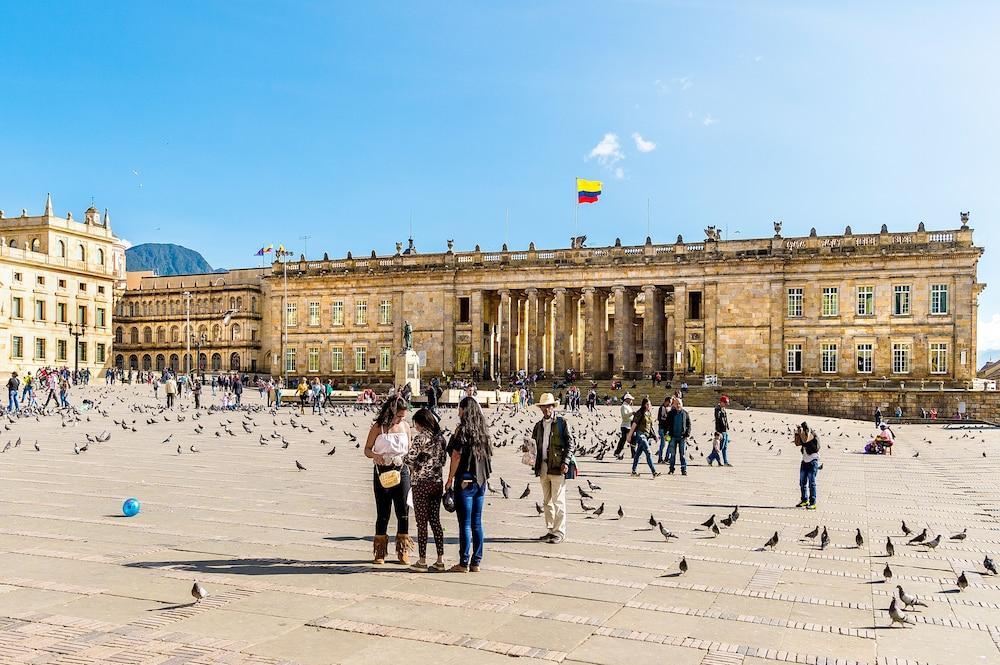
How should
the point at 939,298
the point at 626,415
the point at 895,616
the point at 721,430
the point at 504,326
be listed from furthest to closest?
the point at 504,326, the point at 939,298, the point at 721,430, the point at 626,415, the point at 895,616

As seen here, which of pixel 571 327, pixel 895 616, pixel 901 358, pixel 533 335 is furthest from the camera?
pixel 571 327

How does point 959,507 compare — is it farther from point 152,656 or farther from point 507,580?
point 152,656

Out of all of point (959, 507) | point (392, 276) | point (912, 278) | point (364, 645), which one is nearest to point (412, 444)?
point (364, 645)

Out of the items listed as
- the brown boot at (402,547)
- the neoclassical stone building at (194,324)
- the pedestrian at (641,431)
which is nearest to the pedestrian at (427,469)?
the brown boot at (402,547)

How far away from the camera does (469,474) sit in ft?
30.8

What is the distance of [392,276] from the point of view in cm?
6800

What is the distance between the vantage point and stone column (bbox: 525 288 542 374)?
2557 inches

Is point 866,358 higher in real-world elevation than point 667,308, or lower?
lower

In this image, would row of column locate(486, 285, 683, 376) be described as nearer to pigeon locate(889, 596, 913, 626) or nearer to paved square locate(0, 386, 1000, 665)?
paved square locate(0, 386, 1000, 665)

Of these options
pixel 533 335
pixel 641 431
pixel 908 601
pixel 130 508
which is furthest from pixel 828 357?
pixel 908 601

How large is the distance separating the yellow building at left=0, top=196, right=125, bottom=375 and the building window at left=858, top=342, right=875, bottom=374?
55535 mm

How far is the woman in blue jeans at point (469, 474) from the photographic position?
30.8 ft

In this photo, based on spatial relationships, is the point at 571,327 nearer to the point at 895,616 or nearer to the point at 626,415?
the point at 626,415

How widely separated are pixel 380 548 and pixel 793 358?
52.3 meters
